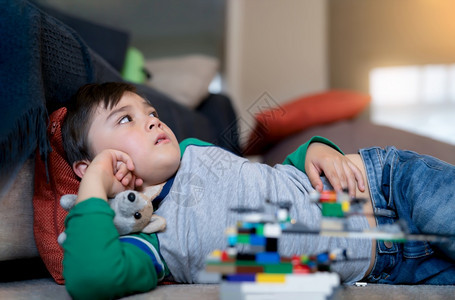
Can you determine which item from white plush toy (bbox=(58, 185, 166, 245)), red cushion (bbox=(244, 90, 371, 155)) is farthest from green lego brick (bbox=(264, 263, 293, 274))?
red cushion (bbox=(244, 90, 371, 155))

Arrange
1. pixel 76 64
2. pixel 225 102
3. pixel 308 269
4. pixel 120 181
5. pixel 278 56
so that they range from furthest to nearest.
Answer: pixel 278 56 < pixel 225 102 < pixel 76 64 < pixel 120 181 < pixel 308 269

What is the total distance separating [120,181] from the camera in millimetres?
655

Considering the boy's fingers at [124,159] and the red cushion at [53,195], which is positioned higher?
the boy's fingers at [124,159]

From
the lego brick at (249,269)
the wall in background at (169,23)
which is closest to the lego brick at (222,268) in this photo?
the lego brick at (249,269)

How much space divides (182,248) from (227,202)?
3.7 inches

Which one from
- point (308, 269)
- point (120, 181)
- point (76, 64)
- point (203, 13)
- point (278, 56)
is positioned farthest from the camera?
point (278, 56)

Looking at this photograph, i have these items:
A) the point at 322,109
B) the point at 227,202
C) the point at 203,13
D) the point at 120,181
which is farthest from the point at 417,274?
the point at 203,13

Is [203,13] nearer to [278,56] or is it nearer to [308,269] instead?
[278,56]

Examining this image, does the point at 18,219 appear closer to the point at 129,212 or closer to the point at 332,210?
the point at 129,212

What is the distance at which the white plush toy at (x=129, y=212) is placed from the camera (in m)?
0.60

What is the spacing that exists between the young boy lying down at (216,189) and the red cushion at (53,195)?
0.06ft

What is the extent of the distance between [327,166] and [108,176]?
356 mm

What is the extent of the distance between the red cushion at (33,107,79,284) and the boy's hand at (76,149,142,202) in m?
0.11

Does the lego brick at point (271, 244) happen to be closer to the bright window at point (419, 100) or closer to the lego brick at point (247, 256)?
the lego brick at point (247, 256)
